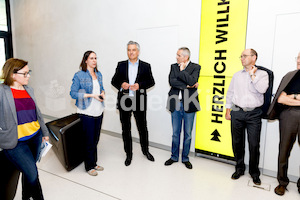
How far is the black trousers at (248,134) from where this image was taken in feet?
8.58

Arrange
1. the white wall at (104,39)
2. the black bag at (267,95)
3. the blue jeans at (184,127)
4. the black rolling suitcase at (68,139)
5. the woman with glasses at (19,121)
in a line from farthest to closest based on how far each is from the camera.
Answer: the white wall at (104,39), the blue jeans at (184,127), the black rolling suitcase at (68,139), the black bag at (267,95), the woman with glasses at (19,121)

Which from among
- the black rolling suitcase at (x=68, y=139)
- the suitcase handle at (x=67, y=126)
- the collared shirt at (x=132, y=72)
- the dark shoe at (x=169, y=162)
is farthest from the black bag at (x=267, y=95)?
the suitcase handle at (x=67, y=126)

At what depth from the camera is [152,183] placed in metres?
2.72

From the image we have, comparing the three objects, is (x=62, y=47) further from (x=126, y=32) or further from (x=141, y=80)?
(x=141, y=80)

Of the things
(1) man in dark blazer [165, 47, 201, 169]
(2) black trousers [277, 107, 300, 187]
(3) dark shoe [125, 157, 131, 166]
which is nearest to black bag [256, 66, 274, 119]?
(2) black trousers [277, 107, 300, 187]

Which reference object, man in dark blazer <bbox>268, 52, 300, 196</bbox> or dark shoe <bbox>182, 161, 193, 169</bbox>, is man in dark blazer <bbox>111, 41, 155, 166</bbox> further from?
man in dark blazer <bbox>268, 52, 300, 196</bbox>

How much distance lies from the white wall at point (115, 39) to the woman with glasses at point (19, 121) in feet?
7.50

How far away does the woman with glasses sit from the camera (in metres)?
1.71

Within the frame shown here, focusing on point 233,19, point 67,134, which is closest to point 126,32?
point 233,19

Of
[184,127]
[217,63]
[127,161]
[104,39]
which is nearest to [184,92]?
[184,127]

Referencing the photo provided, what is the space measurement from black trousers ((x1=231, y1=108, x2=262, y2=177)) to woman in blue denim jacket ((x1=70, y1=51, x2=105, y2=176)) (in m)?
1.81

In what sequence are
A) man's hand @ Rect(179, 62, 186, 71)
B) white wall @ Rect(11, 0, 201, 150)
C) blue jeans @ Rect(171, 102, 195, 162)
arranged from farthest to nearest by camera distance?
white wall @ Rect(11, 0, 201, 150)
blue jeans @ Rect(171, 102, 195, 162)
man's hand @ Rect(179, 62, 186, 71)

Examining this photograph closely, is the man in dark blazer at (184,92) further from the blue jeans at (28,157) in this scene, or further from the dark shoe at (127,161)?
the blue jeans at (28,157)

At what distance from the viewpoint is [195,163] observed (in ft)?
10.8
